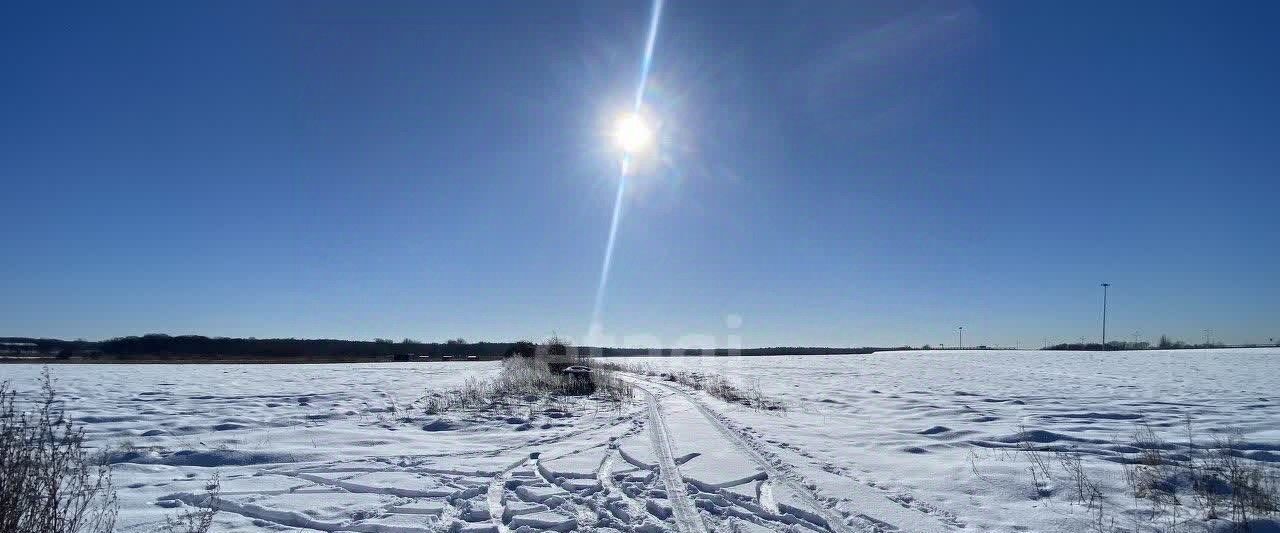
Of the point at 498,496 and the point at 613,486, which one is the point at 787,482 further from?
the point at 498,496

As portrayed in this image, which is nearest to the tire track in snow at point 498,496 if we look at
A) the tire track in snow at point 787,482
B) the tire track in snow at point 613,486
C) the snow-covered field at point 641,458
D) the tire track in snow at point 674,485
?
the snow-covered field at point 641,458

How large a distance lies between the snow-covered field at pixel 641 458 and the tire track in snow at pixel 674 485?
4 centimetres

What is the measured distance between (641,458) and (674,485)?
6.13 feet

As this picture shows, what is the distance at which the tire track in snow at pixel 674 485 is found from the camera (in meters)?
6.06

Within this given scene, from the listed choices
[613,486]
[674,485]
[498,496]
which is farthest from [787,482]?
[498,496]

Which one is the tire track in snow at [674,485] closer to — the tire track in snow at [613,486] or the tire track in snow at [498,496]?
the tire track in snow at [613,486]

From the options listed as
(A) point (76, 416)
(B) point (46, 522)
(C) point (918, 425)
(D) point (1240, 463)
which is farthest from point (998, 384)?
(A) point (76, 416)

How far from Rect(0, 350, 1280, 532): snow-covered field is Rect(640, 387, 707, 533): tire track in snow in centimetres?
4

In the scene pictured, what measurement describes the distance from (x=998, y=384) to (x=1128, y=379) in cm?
631

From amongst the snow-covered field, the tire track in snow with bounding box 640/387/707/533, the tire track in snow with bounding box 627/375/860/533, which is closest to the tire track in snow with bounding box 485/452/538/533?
the snow-covered field

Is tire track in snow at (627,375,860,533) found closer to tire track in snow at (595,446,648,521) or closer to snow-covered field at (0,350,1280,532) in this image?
snow-covered field at (0,350,1280,532)

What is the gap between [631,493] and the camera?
23.9ft

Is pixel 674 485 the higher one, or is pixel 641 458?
pixel 674 485

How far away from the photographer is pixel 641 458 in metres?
9.47
